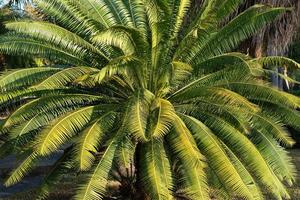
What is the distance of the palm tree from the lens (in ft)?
23.1

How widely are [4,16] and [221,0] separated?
32.7 feet

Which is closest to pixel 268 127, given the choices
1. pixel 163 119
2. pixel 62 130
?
pixel 163 119

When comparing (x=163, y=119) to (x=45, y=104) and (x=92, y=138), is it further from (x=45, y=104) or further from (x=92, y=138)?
(x=45, y=104)

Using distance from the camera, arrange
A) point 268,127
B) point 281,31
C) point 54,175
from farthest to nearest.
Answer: point 281,31
point 54,175
point 268,127

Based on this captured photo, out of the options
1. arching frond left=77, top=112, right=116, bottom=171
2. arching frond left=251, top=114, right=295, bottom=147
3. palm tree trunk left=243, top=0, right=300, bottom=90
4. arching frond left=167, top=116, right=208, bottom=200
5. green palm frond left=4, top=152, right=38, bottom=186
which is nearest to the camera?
arching frond left=77, top=112, right=116, bottom=171

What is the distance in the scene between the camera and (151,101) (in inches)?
293

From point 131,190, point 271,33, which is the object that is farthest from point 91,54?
point 271,33

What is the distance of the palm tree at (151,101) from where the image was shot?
7.05 metres

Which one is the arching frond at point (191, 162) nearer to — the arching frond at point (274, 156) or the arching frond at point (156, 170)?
the arching frond at point (156, 170)

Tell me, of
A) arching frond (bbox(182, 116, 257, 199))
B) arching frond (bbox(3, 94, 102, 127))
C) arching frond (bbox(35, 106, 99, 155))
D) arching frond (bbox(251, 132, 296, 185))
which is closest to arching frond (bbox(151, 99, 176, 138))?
arching frond (bbox(182, 116, 257, 199))

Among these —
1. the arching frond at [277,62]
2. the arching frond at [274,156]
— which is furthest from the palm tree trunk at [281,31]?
the arching frond at [274,156]

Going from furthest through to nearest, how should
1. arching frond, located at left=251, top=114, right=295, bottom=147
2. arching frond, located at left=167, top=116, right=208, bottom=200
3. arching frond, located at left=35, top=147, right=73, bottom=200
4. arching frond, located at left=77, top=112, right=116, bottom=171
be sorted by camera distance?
arching frond, located at left=35, top=147, right=73, bottom=200
arching frond, located at left=251, top=114, right=295, bottom=147
arching frond, located at left=167, top=116, right=208, bottom=200
arching frond, located at left=77, top=112, right=116, bottom=171

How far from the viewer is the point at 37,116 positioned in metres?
7.76

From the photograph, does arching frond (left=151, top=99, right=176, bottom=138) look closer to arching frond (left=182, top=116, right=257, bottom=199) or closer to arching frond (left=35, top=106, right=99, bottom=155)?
arching frond (left=182, top=116, right=257, bottom=199)
